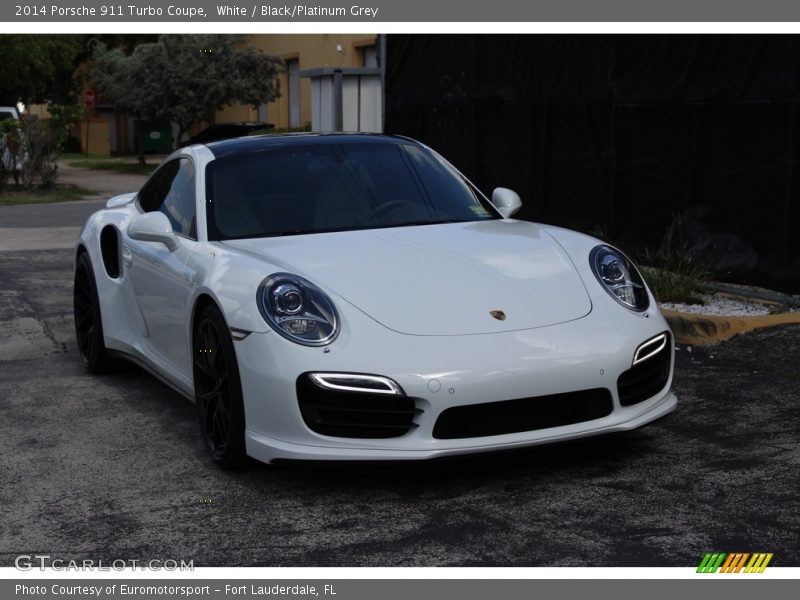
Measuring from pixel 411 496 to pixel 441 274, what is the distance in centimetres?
91

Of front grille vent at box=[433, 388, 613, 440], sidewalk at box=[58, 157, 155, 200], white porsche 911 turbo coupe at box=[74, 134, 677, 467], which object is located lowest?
sidewalk at box=[58, 157, 155, 200]

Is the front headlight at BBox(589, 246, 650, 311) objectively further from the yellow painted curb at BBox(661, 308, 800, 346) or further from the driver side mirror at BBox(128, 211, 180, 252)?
the yellow painted curb at BBox(661, 308, 800, 346)

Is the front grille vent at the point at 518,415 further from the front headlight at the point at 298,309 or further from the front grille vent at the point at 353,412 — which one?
the front headlight at the point at 298,309

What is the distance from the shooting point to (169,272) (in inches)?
223

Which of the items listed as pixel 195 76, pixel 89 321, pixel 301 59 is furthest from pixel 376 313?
pixel 301 59

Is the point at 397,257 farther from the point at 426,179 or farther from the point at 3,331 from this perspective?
the point at 3,331

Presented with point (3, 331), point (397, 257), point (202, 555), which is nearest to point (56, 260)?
point (3, 331)

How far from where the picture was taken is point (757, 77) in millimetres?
8359

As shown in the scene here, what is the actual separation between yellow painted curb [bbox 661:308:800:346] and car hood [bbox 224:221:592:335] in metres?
2.28

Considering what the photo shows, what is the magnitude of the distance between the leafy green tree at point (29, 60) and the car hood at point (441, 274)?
2914 cm

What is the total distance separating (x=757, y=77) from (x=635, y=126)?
1276 mm

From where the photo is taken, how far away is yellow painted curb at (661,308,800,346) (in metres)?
7.21

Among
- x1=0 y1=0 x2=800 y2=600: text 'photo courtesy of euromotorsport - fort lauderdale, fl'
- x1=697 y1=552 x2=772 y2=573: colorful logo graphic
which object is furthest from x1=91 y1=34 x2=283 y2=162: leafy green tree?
x1=697 y1=552 x2=772 y2=573: colorful logo graphic
